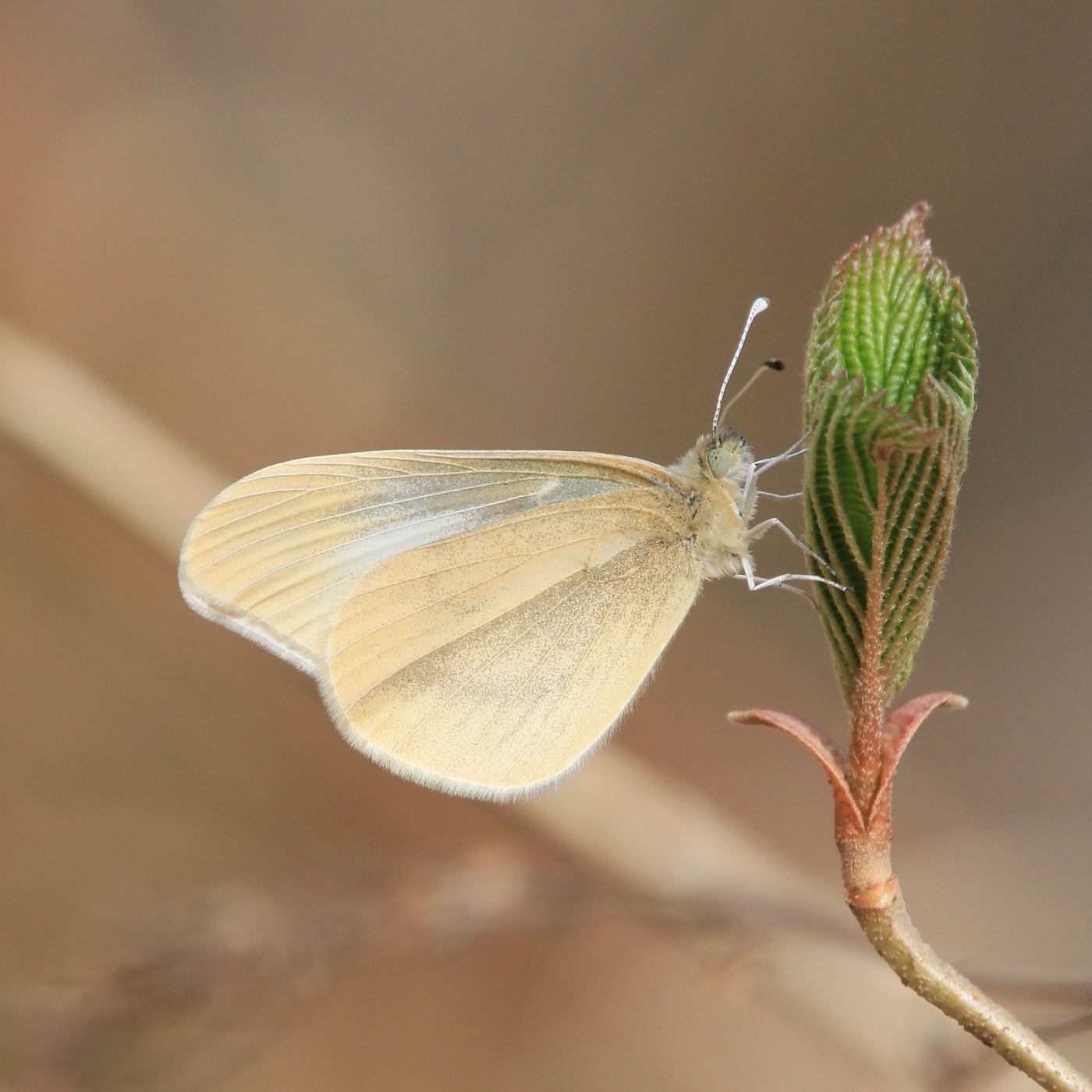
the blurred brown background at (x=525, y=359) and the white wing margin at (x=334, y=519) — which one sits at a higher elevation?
the blurred brown background at (x=525, y=359)

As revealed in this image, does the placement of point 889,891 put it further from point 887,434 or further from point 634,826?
point 634,826

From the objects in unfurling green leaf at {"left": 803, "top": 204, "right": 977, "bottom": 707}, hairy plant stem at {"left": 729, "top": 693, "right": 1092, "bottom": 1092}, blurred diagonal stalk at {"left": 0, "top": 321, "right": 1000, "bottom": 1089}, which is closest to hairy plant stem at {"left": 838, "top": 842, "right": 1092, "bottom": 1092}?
hairy plant stem at {"left": 729, "top": 693, "right": 1092, "bottom": 1092}

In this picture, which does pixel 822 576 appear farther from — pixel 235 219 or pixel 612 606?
pixel 235 219

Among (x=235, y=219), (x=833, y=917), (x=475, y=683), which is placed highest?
(x=235, y=219)

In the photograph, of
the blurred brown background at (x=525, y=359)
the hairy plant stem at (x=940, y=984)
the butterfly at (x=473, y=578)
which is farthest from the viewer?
the blurred brown background at (x=525, y=359)

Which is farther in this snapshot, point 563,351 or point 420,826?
point 563,351

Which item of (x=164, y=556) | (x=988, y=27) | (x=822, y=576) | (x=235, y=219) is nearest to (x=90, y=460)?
(x=164, y=556)

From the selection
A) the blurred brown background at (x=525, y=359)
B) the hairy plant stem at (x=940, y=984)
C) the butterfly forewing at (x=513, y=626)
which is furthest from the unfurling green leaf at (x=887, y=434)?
the blurred brown background at (x=525, y=359)

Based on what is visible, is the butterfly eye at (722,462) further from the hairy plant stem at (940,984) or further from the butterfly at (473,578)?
the hairy plant stem at (940,984)
